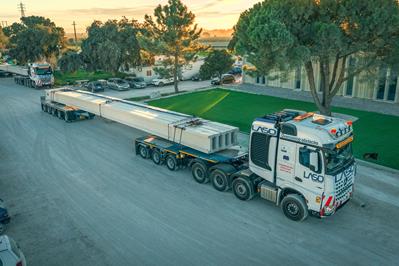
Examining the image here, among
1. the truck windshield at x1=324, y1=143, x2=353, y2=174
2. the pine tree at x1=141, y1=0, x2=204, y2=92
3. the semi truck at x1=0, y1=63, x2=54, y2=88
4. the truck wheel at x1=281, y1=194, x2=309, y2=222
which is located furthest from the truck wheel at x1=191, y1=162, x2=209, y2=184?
the semi truck at x1=0, y1=63, x2=54, y2=88

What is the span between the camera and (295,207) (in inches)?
472

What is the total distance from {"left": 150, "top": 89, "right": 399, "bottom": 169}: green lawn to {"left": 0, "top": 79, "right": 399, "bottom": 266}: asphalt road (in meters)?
3.18

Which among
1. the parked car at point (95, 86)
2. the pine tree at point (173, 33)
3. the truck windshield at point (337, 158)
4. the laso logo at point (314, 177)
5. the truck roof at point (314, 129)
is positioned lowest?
the parked car at point (95, 86)

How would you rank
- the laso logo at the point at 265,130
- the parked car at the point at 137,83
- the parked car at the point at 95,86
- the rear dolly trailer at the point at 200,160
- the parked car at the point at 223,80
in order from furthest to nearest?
the parked car at the point at 137,83 < the parked car at the point at 223,80 < the parked car at the point at 95,86 < the rear dolly trailer at the point at 200,160 < the laso logo at the point at 265,130

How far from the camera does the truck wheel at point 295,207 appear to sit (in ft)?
38.6

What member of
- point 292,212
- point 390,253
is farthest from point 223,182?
point 390,253

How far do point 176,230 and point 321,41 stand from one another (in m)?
14.1

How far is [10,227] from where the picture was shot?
12367 millimetres

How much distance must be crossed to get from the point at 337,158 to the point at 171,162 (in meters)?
8.37

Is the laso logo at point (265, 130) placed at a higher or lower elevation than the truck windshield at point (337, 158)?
higher

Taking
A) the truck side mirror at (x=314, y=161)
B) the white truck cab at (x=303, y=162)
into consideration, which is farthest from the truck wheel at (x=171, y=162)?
the truck side mirror at (x=314, y=161)

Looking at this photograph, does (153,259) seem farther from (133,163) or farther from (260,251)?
(133,163)

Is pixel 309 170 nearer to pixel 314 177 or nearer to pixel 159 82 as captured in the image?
pixel 314 177

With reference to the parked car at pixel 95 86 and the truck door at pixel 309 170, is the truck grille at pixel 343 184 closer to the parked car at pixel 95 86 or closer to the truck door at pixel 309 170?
the truck door at pixel 309 170
